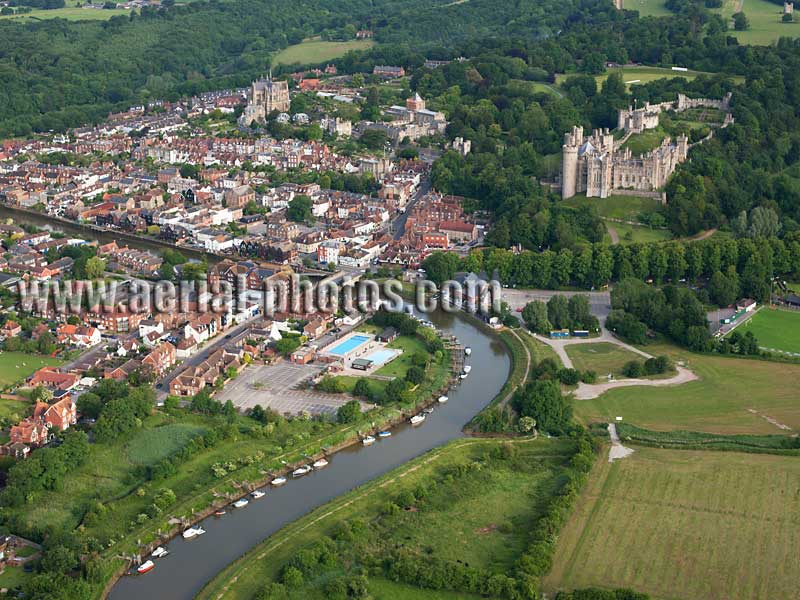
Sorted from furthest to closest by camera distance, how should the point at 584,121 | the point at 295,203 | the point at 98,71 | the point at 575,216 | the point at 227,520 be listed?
the point at 98,71 < the point at 584,121 < the point at 295,203 < the point at 575,216 < the point at 227,520

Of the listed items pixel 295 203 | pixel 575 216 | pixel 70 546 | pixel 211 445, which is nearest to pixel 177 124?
pixel 295 203

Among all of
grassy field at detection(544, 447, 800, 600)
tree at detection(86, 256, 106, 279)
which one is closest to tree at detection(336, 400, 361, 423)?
grassy field at detection(544, 447, 800, 600)

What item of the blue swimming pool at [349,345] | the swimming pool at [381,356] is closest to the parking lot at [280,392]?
the blue swimming pool at [349,345]

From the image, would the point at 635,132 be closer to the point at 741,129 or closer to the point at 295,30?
the point at 741,129

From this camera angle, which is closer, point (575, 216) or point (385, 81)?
point (575, 216)

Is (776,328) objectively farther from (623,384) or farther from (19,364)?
(19,364)

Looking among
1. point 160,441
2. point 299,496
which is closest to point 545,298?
point 299,496

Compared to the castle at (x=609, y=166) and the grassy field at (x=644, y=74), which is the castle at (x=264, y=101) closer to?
the grassy field at (x=644, y=74)

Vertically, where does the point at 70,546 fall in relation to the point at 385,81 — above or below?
below
